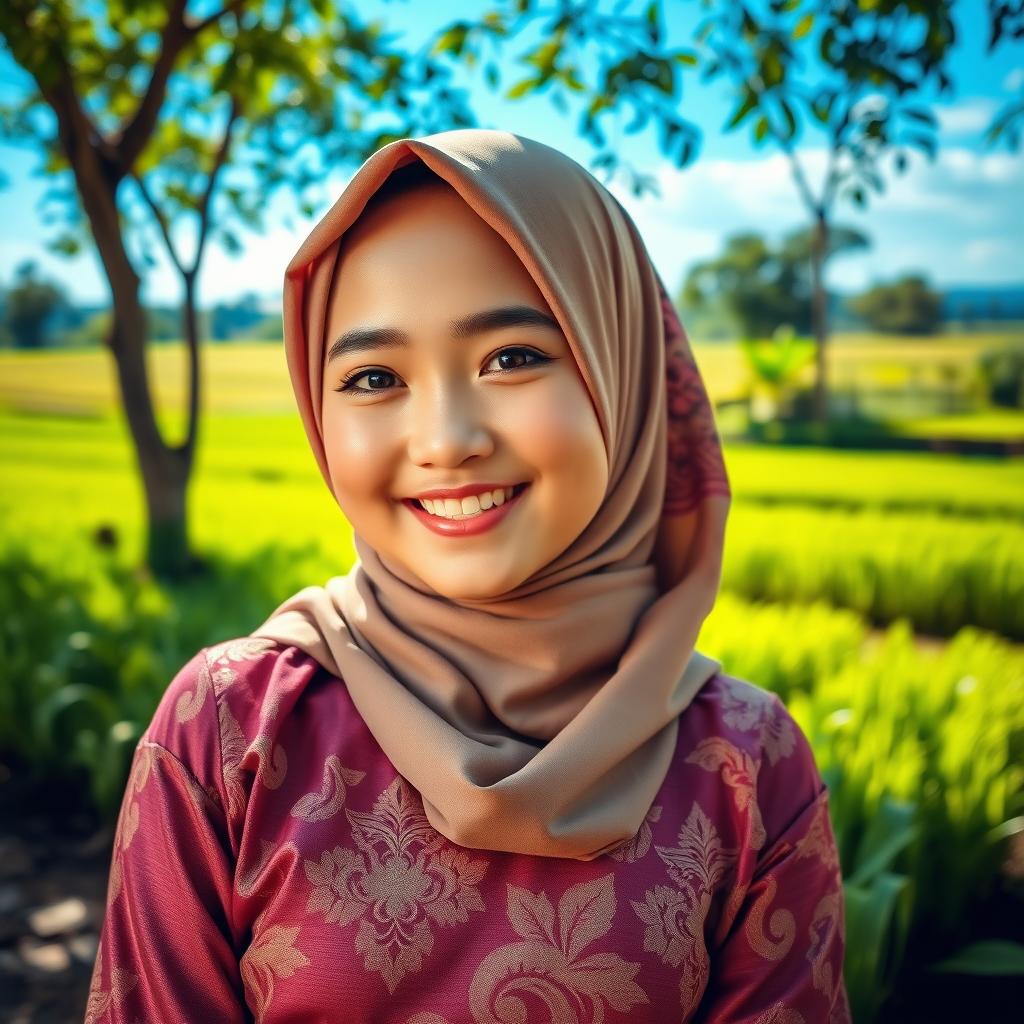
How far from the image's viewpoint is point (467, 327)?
0.86 metres

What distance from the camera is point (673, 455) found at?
1148mm

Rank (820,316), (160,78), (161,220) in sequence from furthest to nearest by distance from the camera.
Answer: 1. (820,316)
2. (161,220)
3. (160,78)

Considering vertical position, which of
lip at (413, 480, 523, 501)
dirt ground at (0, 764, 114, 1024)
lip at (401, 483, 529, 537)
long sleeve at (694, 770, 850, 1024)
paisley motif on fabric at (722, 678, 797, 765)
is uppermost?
lip at (413, 480, 523, 501)

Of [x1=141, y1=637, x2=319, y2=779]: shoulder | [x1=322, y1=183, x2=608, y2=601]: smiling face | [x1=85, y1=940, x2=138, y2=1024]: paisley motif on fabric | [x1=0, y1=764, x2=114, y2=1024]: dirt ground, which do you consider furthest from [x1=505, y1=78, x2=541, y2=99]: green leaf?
[x1=0, y1=764, x2=114, y2=1024]: dirt ground

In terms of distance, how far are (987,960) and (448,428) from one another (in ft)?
5.37

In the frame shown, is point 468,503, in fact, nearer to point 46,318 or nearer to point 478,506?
point 478,506

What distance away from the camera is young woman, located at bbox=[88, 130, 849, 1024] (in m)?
0.83

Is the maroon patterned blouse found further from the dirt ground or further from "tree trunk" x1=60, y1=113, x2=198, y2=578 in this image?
"tree trunk" x1=60, y1=113, x2=198, y2=578

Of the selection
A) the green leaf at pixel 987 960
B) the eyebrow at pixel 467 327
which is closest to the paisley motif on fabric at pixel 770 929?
the eyebrow at pixel 467 327

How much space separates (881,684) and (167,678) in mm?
1883

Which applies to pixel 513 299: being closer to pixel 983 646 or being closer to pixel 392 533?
pixel 392 533

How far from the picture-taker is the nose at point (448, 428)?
0.84 metres

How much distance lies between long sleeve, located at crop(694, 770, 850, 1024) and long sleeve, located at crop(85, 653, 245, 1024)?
1.64 ft

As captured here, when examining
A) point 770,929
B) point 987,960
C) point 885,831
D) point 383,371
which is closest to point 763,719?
point 770,929
